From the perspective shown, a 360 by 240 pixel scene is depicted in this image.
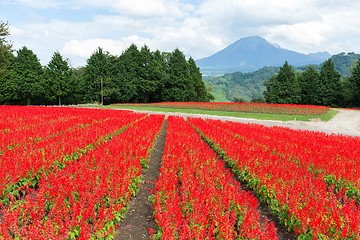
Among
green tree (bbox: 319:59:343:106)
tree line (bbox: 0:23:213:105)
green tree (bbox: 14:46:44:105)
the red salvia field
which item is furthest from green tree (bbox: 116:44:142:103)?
the red salvia field

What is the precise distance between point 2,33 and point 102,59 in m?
31.4

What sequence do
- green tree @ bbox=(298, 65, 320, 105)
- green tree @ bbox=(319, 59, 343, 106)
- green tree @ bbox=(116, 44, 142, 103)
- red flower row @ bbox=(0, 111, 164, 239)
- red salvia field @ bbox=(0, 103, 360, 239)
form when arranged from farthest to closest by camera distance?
green tree @ bbox=(116, 44, 142, 103)
green tree @ bbox=(298, 65, 320, 105)
green tree @ bbox=(319, 59, 343, 106)
red salvia field @ bbox=(0, 103, 360, 239)
red flower row @ bbox=(0, 111, 164, 239)

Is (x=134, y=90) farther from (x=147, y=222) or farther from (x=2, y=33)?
(x=147, y=222)

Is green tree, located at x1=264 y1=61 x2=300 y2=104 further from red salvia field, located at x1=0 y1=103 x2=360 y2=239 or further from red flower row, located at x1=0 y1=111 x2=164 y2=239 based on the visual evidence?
red flower row, located at x1=0 y1=111 x2=164 y2=239

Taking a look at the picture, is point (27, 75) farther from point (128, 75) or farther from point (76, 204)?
point (76, 204)

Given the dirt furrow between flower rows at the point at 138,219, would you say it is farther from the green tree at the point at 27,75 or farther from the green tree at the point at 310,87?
the green tree at the point at 27,75

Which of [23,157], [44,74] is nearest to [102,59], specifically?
[44,74]

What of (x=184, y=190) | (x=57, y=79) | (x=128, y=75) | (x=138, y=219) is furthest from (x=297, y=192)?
(x=57, y=79)

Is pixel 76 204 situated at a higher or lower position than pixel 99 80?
lower

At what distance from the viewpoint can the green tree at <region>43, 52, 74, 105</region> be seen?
54.2 meters

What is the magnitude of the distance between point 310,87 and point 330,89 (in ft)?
14.7

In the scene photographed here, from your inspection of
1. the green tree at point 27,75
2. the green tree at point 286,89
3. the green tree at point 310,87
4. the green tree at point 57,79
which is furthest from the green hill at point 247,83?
the green tree at point 27,75

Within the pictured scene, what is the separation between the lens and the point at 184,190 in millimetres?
4738

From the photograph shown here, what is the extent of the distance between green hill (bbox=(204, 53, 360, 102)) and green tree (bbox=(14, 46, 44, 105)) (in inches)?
3058
